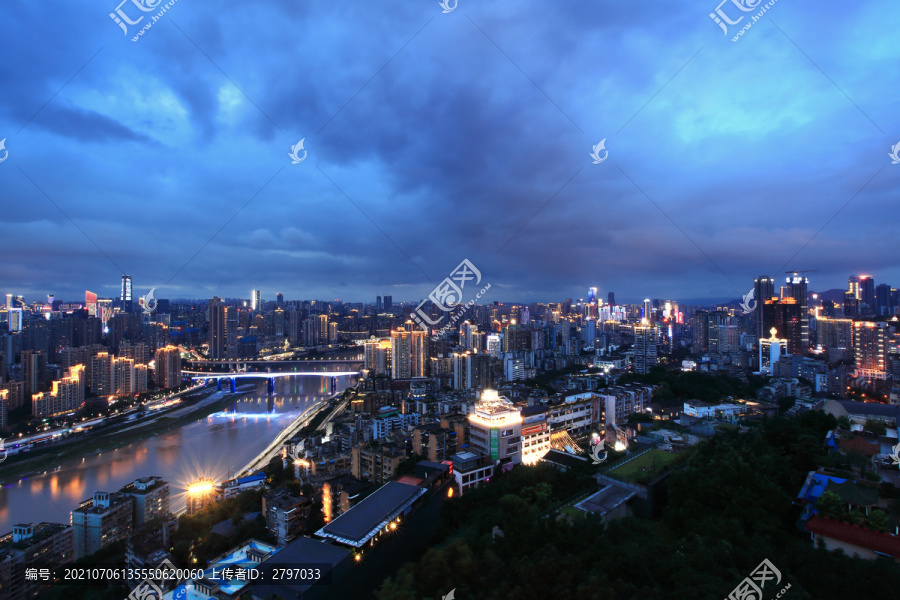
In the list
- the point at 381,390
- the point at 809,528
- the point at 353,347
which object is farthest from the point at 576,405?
the point at 353,347

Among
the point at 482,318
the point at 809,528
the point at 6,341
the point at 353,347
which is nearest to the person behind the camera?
the point at 809,528

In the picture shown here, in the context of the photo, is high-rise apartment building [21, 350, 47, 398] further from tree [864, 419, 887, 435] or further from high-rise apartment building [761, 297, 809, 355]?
high-rise apartment building [761, 297, 809, 355]

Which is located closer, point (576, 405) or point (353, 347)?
point (576, 405)

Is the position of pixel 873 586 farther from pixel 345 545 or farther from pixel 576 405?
pixel 576 405

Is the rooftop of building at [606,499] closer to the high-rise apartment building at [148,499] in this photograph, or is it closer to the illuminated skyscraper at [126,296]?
the high-rise apartment building at [148,499]

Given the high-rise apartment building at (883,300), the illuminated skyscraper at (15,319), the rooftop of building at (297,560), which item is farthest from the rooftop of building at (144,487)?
the high-rise apartment building at (883,300)

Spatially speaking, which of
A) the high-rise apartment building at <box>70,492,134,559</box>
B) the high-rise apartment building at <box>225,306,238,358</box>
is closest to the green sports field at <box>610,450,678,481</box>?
the high-rise apartment building at <box>70,492,134,559</box>

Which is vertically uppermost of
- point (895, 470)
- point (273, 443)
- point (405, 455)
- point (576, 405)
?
point (895, 470)
